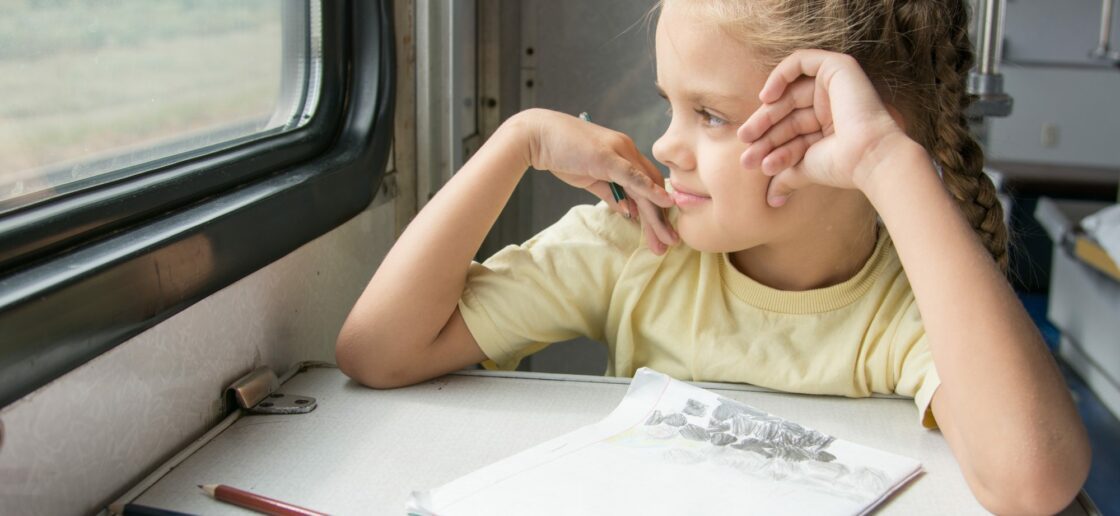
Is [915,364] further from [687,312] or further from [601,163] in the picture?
[601,163]

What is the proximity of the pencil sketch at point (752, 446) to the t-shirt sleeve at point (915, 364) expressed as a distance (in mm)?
121

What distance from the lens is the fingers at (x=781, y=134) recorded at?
3.06 feet

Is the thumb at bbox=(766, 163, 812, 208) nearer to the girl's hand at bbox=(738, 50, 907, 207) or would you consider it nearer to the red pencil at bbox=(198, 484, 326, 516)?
the girl's hand at bbox=(738, 50, 907, 207)

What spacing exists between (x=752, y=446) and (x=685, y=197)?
29 cm

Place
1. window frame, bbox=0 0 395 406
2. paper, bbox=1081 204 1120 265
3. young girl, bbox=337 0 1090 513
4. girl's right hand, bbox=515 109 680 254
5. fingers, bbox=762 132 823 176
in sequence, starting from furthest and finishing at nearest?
paper, bbox=1081 204 1120 265 → girl's right hand, bbox=515 109 680 254 → fingers, bbox=762 132 823 176 → young girl, bbox=337 0 1090 513 → window frame, bbox=0 0 395 406

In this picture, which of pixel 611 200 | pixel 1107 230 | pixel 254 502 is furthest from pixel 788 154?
pixel 1107 230

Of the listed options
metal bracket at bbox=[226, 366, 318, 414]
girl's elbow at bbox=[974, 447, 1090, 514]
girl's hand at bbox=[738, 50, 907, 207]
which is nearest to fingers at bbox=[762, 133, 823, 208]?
girl's hand at bbox=[738, 50, 907, 207]

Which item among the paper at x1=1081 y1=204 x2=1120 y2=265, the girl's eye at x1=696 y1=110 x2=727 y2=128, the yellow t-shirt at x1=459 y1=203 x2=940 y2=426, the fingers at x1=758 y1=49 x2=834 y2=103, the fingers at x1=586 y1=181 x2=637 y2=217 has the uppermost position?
the fingers at x1=758 y1=49 x2=834 y2=103

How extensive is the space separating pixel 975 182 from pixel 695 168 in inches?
11.4

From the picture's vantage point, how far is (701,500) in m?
0.73

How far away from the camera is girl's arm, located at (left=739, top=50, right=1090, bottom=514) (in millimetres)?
762

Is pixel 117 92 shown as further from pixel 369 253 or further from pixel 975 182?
pixel 975 182

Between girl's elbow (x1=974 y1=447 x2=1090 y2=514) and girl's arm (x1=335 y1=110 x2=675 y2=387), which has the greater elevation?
girl's arm (x1=335 y1=110 x2=675 y2=387)

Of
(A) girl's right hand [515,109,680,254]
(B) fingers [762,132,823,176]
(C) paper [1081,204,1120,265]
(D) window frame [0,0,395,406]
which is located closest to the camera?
(D) window frame [0,0,395,406]
